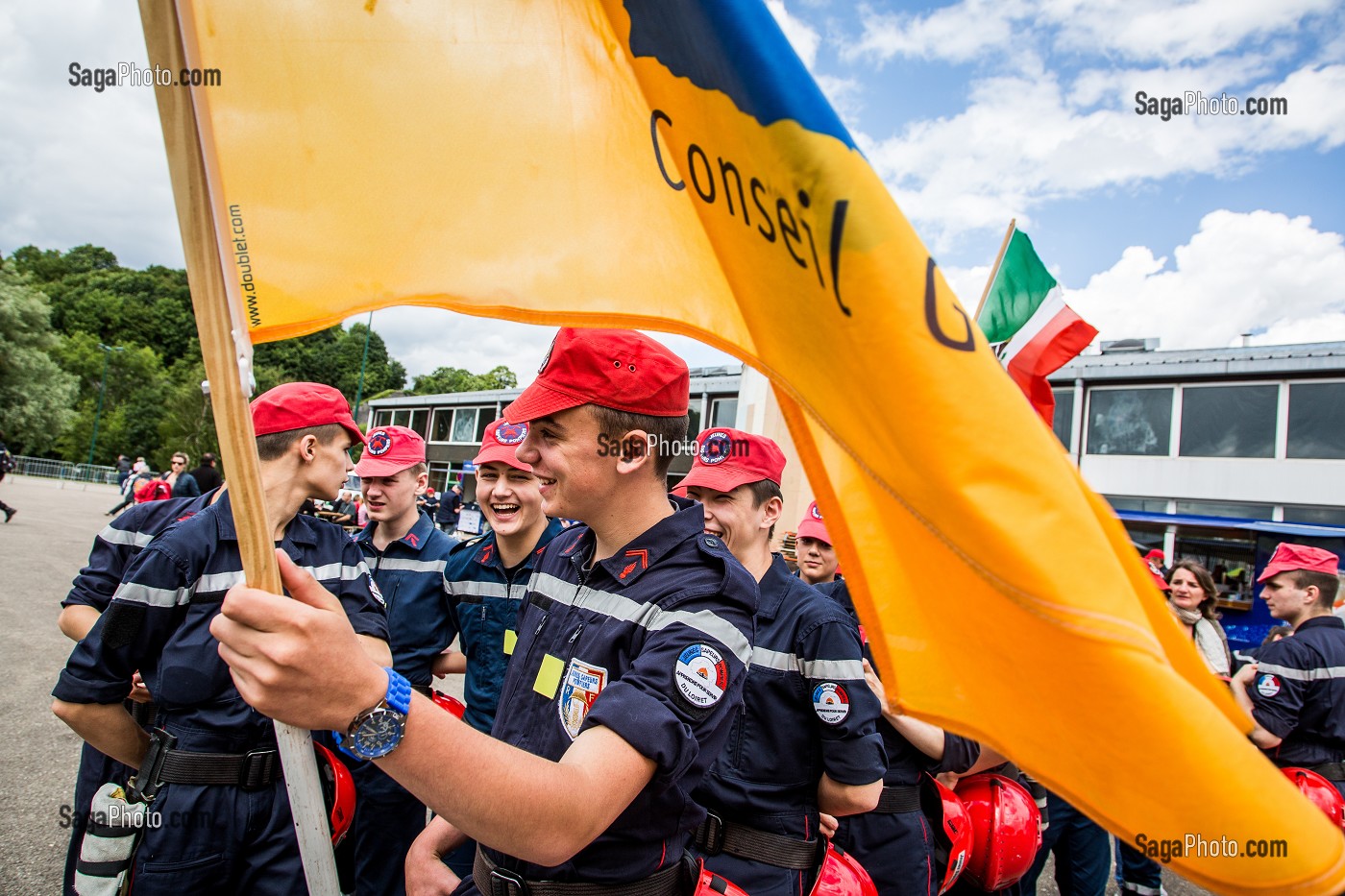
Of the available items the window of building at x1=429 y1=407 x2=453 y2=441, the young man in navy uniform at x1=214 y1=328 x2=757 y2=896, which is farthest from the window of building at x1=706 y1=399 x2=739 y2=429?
the young man in navy uniform at x1=214 y1=328 x2=757 y2=896

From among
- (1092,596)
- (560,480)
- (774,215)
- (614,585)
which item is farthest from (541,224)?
(1092,596)

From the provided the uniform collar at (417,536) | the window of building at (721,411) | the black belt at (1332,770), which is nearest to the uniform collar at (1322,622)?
the black belt at (1332,770)

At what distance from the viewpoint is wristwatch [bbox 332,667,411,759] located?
1.10 metres

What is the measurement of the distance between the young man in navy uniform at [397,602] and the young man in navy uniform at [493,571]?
0.37ft

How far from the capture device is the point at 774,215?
125 cm

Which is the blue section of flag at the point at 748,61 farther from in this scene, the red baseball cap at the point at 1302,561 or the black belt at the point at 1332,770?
the black belt at the point at 1332,770

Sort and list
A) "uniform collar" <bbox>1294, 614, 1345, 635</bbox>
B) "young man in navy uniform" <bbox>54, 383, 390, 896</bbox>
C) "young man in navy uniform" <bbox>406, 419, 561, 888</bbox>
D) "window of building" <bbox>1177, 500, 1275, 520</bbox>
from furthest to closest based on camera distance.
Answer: "window of building" <bbox>1177, 500, 1275, 520</bbox>
"uniform collar" <bbox>1294, 614, 1345, 635</bbox>
"young man in navy uniform" <bbox>406, 419, 561, 888</bbox>
"young man in navy uniform" <bbox>54, 383, 390, 896</bbox>

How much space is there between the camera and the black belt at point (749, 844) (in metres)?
2.63

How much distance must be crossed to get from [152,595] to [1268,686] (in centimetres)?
590

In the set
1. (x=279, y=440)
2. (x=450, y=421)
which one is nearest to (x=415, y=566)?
(x=279, y=440)

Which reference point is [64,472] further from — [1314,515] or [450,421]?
[1314,515]

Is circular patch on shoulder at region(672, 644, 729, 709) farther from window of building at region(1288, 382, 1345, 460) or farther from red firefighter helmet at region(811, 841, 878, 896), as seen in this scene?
window of building at region(1288, 382, 1345, 460)

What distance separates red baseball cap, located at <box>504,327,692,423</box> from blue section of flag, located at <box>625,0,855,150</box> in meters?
0.80

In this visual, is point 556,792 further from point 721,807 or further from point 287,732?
point 721,807
